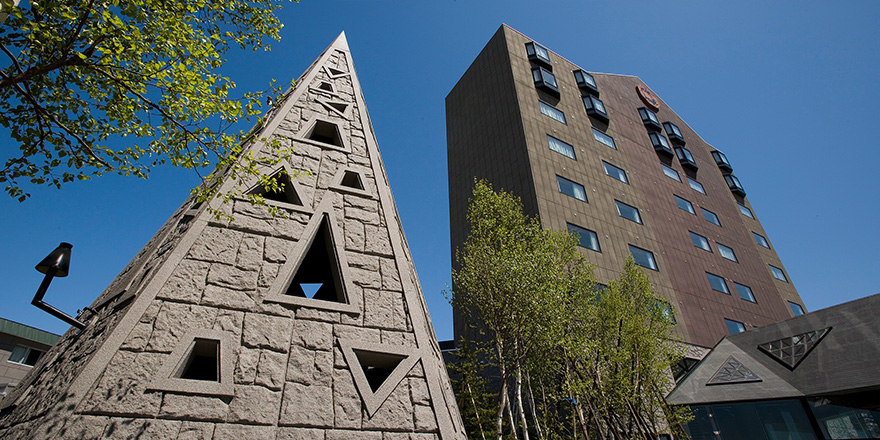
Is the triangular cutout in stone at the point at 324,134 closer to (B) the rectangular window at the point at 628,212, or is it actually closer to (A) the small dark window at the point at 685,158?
(B) the rectangular window at the point at 628,212

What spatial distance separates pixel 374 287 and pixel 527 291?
8176 mm

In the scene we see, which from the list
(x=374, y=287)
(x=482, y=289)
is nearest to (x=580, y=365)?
(x=482, y=289)

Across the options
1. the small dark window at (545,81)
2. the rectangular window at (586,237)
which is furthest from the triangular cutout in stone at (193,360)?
the small dark window at (545,81)

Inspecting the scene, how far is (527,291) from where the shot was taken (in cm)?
1248

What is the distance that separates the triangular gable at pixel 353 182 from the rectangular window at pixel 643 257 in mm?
20668

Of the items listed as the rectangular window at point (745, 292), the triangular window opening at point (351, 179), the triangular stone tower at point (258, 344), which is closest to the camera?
the triangular stone tower at point (258, 344)

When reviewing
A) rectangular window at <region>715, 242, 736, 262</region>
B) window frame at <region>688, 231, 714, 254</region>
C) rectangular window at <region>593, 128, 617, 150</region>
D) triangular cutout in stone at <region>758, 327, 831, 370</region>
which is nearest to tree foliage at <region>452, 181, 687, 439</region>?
triangular cutout in stone at <region>758, 327, 831, 370</region>

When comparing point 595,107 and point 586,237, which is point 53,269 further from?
point 595,107

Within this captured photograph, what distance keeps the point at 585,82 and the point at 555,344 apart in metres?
25.6

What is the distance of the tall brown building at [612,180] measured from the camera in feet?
74.2

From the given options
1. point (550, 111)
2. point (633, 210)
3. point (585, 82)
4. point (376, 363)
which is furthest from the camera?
point (585, 82)

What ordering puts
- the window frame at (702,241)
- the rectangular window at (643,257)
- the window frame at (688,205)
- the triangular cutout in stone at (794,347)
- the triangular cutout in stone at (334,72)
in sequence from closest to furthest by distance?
the triangular cutout in stone at (334,72) < the triangular cutout in stone at (794,347) < the rectangular window at (643,257) < the window frame at (702,241) < the window frame at (688,205)

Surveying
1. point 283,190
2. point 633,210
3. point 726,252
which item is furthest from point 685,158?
point 283,190

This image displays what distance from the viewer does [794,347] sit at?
617 inches
